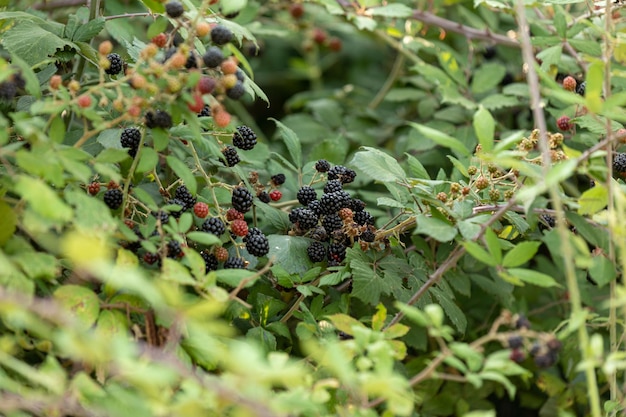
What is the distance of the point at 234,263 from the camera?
142 centimetres

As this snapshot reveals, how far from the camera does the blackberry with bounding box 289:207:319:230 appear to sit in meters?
1.55

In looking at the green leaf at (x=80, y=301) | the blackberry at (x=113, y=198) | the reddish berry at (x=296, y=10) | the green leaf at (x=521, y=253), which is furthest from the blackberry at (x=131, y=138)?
the reddish berry at (x=296, y=10)

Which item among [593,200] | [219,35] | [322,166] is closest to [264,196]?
[322,166]

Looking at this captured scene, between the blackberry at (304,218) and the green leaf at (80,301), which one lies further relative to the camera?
the blackberry at (304,218)

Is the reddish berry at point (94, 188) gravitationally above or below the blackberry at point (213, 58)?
below

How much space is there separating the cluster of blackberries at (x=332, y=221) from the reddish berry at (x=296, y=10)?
1469mm

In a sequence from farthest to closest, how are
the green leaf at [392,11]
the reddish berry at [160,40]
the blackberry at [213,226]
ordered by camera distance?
the green leaf at [392,11], the blackberry at [213,226], the reddish berry at [160,40]

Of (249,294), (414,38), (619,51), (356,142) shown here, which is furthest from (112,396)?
(414,38)

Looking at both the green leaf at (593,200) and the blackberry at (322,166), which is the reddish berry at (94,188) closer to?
the blackberry at (322,166)

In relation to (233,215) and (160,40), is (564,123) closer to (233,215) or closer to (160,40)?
(233,215)

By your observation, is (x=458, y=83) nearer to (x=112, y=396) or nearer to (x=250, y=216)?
(x=250, y=216)

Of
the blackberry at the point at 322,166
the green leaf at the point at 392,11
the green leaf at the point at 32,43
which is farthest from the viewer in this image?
the green leaf at the point at 392,11

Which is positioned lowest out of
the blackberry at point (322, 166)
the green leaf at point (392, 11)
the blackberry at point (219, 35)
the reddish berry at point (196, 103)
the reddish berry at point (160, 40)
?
the blackberry at point (322, 166)

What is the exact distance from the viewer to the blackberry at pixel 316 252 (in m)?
1.54
